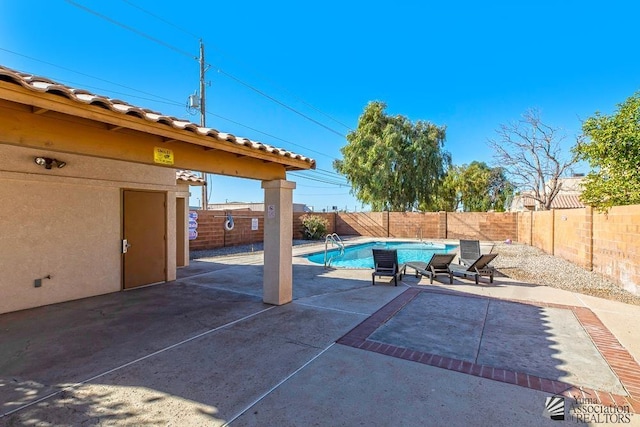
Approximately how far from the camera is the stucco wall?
221 inches

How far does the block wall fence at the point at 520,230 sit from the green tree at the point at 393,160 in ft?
10.5

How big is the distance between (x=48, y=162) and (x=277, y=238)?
4.46m

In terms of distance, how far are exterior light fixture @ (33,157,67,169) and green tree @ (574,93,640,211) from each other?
12.8 metres

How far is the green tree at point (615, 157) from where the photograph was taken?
8.67 metres

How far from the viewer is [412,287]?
7.95m

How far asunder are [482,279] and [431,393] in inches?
269

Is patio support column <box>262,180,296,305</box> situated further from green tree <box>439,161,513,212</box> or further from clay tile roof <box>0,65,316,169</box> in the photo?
green tree <box>439,161,513,212</box>

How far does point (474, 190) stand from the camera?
34.2 metres

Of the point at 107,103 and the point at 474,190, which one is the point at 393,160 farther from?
the point at 107,103

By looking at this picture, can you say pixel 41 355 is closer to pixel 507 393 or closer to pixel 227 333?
pixel 227 333

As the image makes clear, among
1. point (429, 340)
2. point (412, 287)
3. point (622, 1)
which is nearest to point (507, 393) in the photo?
point (429, 340)

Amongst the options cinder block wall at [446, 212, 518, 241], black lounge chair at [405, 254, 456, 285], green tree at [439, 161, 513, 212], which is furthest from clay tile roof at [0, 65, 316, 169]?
green tree at [439, 161, 513, 212]

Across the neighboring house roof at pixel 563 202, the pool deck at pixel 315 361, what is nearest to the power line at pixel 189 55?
the pool deck at pixel 315 361

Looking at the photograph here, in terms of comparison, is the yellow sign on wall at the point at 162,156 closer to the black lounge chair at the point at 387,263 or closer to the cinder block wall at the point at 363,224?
the black lounge chair at the point at 387,263
